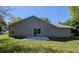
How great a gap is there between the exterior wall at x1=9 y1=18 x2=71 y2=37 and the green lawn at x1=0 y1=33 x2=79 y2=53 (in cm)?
24

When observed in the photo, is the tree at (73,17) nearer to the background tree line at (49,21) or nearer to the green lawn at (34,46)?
the background tree line at (49,21)

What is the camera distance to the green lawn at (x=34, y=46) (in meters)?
8.26

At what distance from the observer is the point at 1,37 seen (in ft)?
27.1

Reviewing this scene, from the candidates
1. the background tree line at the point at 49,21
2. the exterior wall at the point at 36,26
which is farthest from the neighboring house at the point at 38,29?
the background tree line at the point at 49,21

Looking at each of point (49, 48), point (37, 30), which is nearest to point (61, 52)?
point (49, 48)

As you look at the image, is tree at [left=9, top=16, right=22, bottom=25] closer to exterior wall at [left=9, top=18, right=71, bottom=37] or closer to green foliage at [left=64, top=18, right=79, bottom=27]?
exterior wall at [left=9, top=18, right=71, bottom=37]

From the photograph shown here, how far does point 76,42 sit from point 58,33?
0.56 metres

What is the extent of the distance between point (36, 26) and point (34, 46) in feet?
1.89

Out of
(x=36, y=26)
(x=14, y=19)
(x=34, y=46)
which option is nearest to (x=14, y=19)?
(x=14, y=19)

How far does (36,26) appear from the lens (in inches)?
332

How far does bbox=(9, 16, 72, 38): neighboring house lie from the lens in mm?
8375
